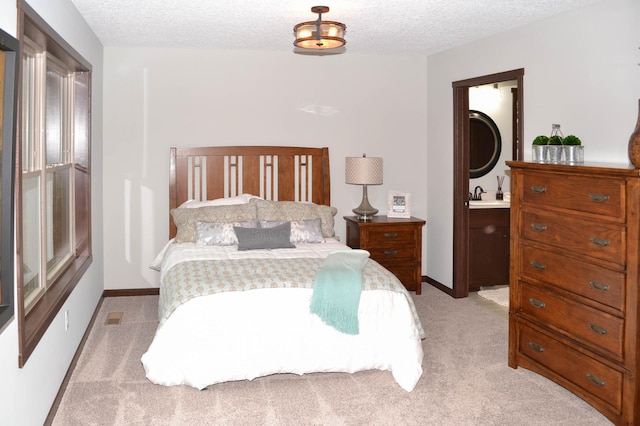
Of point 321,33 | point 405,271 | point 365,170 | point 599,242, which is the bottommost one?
point 405,271

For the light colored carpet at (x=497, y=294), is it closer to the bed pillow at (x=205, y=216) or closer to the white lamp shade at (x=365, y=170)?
the white lamp shade at (x=365, y=170)

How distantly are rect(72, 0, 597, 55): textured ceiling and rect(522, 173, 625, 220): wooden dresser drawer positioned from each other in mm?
1253

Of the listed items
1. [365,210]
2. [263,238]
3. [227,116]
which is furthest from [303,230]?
[227,116]

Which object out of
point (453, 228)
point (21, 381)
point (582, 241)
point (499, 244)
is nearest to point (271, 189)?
point (453, 228)

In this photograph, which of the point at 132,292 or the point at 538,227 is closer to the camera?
the point at 538,227

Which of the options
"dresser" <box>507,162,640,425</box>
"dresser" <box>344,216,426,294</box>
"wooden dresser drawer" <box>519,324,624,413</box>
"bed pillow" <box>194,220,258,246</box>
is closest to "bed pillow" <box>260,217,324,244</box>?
"bed pillow" <box>194,220,258,246</box>

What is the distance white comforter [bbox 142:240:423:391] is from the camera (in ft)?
12.2

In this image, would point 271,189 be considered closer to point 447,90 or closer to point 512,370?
point 447,90

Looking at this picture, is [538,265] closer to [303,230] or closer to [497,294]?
[303,230]

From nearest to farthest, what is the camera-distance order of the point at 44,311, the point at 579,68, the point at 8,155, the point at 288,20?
1. the point at 8,155
2. the point at 44,311
3. the point at 579,68
4. the point at 288,20

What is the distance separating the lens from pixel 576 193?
3.52 metres

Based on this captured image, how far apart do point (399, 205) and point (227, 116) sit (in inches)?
74.8

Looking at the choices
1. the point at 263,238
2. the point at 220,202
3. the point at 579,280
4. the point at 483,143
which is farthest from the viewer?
the point at 483,143

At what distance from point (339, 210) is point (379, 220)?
51 centimetres
